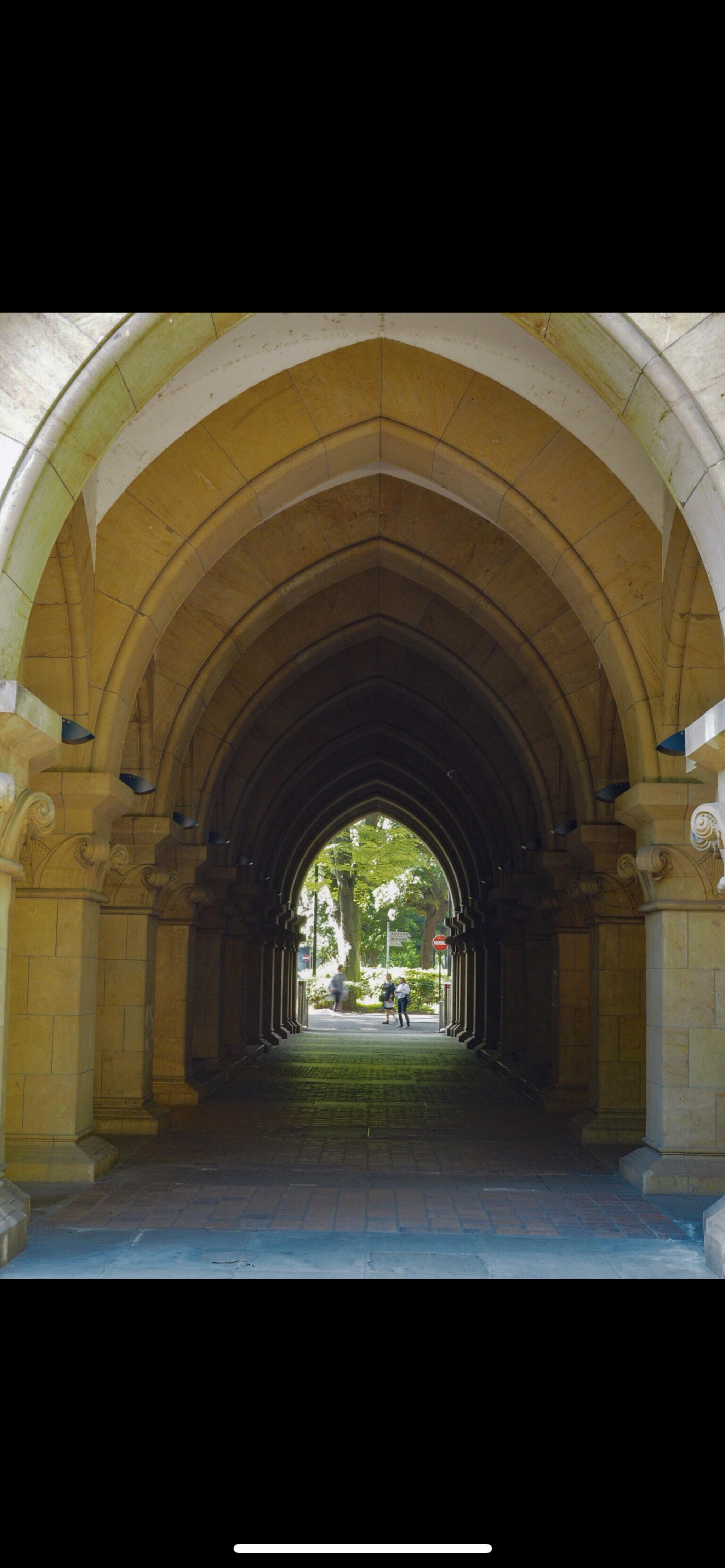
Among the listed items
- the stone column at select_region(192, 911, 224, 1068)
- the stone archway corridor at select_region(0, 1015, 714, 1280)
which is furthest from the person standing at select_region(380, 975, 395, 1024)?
the stone archway corridor at select_region(0, 1015, 714, 1280)

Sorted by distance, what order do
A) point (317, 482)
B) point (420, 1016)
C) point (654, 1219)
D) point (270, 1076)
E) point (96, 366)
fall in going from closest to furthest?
point (96, 366), point (654, 1219), point (317, 482), point (270, 1076), point (420, 1016)

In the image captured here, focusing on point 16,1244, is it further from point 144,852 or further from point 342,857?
point 342,857

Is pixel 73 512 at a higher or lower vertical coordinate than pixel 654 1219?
higher

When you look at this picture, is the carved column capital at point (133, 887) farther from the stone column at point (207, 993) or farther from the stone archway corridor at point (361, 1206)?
the stone column at point (207, 993)

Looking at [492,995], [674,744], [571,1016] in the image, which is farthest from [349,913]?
[674,744]

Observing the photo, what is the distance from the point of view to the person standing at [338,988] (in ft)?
108

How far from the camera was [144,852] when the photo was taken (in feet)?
31.1

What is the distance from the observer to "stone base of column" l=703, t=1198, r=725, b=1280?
4965 mm

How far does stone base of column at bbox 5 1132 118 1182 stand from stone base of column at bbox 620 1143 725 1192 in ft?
10.2

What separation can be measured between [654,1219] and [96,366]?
472 centimetres

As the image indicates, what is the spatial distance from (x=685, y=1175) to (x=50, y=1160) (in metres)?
3.57

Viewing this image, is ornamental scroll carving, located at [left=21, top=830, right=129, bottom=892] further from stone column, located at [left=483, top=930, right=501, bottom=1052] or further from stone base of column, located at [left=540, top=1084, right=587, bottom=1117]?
stone column, located at [left=483, top=930, right=501, bottom=1052]

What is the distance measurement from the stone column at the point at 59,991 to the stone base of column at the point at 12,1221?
191 centimetres
